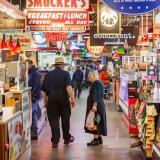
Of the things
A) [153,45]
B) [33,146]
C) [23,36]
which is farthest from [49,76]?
[23,36]

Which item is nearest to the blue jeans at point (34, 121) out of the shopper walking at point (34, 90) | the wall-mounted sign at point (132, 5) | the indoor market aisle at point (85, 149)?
the shopper walking at point (34, 90)

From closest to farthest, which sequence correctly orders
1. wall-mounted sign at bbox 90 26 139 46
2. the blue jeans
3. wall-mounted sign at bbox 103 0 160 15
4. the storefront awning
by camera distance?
1. wall-mounted sign at bbox 103 0 160 15
2. the storefront awning
3. the blue jeans
4. wall-mounted sign at bbox 90 26 139 46

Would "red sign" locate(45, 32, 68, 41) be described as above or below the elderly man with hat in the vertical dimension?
above

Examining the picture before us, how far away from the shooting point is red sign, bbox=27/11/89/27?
9047 mm

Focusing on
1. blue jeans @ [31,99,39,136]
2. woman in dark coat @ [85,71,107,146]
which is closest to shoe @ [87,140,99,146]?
woman in dark coat @ [85,71,107,146]

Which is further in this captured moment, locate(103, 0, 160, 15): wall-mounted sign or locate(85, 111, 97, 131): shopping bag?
locate(85, 111, 97, 131): shopping bag

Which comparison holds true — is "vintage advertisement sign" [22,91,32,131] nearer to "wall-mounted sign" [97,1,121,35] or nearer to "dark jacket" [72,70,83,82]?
"wall-mounted sign" [97,1,121,35]

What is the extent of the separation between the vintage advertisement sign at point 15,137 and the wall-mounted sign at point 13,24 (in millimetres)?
3862

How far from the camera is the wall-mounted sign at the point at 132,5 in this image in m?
6.05

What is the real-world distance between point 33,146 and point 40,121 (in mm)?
1705

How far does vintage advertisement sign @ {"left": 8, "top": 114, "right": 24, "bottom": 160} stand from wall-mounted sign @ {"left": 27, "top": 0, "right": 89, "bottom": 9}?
143 inches

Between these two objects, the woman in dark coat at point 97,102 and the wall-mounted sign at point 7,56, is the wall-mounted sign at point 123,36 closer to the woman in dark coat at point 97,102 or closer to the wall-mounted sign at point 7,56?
the wall-mounted sign at point 7,56

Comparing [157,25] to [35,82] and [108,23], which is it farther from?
[35,82]

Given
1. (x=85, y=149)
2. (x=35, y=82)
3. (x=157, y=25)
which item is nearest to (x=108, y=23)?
(x=157, y=25)
